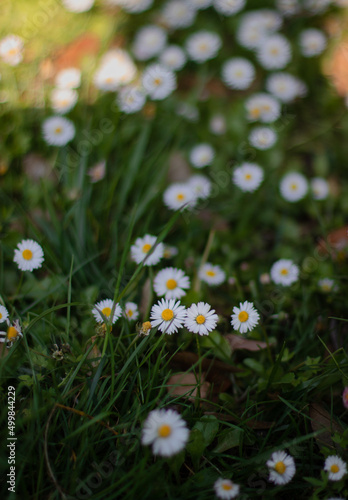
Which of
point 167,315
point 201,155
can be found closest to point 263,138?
point 201,155

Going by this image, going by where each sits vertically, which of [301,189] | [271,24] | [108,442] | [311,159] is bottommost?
[108,442]

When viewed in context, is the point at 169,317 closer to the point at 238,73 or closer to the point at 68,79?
the point at 68,79

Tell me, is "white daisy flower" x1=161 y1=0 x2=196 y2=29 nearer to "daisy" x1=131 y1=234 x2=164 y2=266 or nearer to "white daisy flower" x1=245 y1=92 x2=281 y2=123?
"white daisy flower" x1=245 y1=92 x2=281 y2=123

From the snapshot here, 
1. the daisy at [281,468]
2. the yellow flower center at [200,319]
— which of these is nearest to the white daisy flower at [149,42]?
the yellow flower center at [200,319]

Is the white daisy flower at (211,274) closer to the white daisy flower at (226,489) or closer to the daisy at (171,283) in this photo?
the daisy at (171,283)

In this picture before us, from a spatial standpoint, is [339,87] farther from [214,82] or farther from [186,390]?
[186,390]

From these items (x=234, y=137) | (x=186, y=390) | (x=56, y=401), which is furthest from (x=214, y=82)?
(x=56, y=401)
